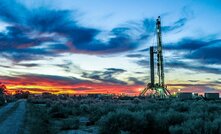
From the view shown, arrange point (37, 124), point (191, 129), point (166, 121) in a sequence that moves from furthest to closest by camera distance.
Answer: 1. point (37, 124)
2. point (166, 121)
3. point (191, 129)

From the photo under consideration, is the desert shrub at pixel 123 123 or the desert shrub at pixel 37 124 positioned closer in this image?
the desert shrub at pixel 123 123

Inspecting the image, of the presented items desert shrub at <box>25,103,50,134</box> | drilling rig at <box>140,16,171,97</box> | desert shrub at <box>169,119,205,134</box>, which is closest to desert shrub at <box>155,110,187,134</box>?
desert shrub at <box>169,119,205,134</box>

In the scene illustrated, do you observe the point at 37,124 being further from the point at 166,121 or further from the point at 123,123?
the point at 166,121

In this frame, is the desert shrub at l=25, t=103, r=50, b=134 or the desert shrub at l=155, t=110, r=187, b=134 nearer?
the desert shrub at l=155, t=110, r=187, b=134

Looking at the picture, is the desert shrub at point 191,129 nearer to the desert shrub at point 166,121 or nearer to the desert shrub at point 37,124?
the desert shrub at point 166,121

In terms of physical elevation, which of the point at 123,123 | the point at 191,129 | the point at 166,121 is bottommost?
the point at 191,129

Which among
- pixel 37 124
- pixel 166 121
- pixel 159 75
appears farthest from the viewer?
pixel 159 75

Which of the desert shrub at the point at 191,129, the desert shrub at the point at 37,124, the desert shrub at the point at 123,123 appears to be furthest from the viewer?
the desert shrub at the point at 37,124

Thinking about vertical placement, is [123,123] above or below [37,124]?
above

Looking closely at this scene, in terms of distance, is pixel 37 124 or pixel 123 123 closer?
pixel 123 123

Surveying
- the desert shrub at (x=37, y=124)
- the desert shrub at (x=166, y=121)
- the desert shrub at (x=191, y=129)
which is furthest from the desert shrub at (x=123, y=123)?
the desert shrub at (x=37, y=124)

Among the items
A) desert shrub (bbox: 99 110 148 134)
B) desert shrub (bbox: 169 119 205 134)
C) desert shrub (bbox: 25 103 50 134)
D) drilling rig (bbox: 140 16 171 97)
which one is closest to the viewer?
desert shrub (bbox: 169 119 205 134)

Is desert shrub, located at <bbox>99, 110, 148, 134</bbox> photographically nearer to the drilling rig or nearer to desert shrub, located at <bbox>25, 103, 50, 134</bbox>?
desert shrub, located at <bbox>25, 103, 50, 134</bbox>

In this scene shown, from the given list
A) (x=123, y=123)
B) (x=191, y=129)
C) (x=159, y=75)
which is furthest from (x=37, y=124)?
(x=159, y=75)
